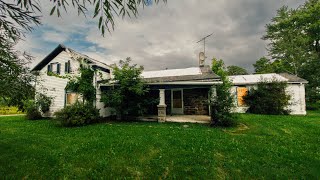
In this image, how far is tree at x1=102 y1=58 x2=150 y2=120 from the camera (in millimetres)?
11734

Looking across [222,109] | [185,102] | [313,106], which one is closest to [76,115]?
[222,109]

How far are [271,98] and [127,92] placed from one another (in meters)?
12.1

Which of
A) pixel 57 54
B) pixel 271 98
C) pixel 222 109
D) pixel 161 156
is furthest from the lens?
pixel 271 98

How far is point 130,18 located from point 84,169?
13.2 feet

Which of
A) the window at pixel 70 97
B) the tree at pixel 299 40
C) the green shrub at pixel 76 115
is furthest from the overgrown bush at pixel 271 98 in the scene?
the window at pixel 70 97

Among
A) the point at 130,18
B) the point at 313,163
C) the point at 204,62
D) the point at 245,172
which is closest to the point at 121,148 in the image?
the point at 245,172

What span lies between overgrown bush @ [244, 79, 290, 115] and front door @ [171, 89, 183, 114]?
21.9 feet

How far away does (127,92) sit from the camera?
40.1ft

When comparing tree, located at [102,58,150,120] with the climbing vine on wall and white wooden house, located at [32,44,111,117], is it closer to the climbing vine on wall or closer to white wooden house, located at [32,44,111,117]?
the climbing vine on wall

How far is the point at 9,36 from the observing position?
3662 millimetres

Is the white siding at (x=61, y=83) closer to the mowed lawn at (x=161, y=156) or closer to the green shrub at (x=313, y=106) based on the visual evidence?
the mowed lawn at (x=161, y=156)

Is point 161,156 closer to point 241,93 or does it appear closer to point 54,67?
point 54,67

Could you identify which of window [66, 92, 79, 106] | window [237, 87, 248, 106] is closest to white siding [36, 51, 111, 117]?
window [66, 92, 79, 106]

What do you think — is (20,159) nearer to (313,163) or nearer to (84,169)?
(84,169)
